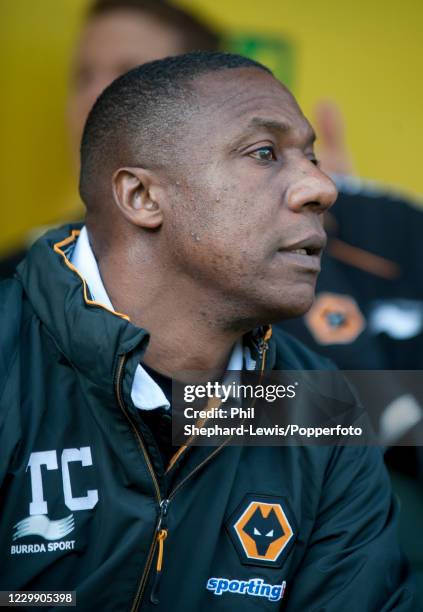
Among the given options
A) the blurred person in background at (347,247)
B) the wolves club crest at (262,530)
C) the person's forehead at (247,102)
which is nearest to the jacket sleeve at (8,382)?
the wolves club crest at (262,530)

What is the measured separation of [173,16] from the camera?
127 inches

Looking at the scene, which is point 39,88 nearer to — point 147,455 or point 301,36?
point 301,36

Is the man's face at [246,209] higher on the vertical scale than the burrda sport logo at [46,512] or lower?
higher

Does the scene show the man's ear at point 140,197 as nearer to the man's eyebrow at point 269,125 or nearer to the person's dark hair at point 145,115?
the person's dark hair at point 145,115

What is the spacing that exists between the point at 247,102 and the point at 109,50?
60.0 inches

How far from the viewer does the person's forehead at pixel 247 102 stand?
5.82 ft

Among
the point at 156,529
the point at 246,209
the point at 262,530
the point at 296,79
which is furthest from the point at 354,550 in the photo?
the point at 296,79

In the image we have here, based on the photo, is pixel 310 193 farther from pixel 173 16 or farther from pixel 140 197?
pixel 173 16

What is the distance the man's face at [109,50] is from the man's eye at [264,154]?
1466mm

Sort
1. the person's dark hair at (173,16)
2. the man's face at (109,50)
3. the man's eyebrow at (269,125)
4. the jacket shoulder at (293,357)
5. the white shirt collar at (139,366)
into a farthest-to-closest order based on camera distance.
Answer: the person's dark hair at (173,16) → the man's face at (109,50) → the jacket shoulder at (293,357) → the man's eyebrow at (269,125) → the white shirt collar at (139,366)

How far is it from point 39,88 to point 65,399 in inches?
73.8

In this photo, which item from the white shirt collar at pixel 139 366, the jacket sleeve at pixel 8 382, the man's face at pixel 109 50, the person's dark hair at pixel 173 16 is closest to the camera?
the jacket sleeve at pixel 8 382

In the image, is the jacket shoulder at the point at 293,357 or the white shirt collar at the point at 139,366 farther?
the jacket shoulder at the point at 293,357

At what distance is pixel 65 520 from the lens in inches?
62.3
